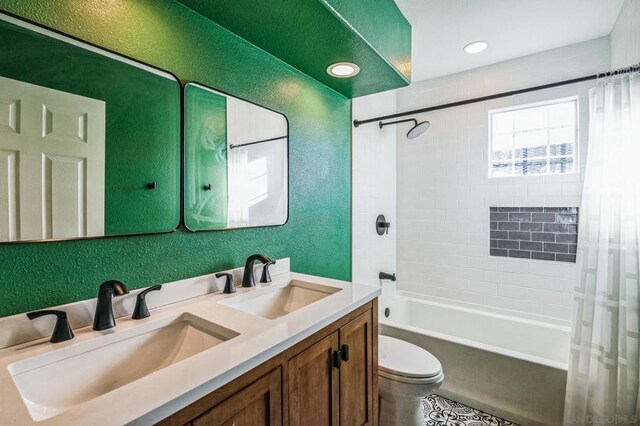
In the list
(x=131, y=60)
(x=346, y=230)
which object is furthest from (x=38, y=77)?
(x=346, y=230)

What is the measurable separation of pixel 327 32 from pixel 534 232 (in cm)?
225

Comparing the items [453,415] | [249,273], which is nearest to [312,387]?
[249,273]

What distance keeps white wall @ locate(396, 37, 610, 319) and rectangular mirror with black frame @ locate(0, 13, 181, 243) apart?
2379mm

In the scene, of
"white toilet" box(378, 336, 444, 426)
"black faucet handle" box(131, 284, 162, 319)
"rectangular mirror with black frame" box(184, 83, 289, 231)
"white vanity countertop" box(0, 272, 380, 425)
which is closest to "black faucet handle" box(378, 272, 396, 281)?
"white toilet" box(378, 336, 444, 426)

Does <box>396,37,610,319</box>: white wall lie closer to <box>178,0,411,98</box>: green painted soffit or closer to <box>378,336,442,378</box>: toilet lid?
<box>178,0,411,98</box>: green painted soffit

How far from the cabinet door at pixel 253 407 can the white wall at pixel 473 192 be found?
2.40 meters

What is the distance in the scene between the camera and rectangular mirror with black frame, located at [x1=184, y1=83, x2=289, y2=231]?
128 centimetres

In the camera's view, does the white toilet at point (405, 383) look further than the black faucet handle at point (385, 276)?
No

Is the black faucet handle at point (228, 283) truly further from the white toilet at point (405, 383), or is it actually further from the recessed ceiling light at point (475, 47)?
the recessed ceiling light at point (475, 47)

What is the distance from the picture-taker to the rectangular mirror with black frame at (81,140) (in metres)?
0.85

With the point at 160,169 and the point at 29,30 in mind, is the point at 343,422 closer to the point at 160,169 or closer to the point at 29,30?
the point at 160,169

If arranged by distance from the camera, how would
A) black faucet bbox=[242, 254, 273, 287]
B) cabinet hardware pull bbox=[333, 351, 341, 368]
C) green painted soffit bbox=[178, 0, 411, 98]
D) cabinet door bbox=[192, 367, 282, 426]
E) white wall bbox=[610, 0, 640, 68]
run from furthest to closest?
white wall bbox=[610, 0, 640, 68]
black faucet bbox=[242, 254, 273, 287]
green painted soffit bbox=[178, 0, 411, 98]
cabinet hardware pull bbox=[333, 351, 341, 368]
cabinet door bbox=[192, 367, 282, 426]

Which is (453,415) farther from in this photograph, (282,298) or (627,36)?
(627,36)

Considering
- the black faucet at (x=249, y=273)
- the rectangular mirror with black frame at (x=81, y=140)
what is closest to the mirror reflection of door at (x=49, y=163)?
the rectangular mirror with black frame at (x=81, y=140)
